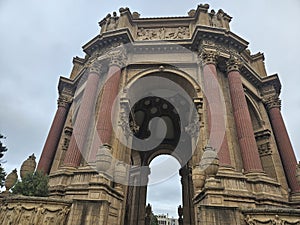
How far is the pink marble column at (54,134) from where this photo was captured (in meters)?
19.8

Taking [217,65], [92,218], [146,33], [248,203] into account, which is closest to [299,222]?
[248,203]

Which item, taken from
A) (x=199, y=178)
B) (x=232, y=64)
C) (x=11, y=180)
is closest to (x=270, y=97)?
(x=232, y=64)

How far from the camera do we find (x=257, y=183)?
1297 cm

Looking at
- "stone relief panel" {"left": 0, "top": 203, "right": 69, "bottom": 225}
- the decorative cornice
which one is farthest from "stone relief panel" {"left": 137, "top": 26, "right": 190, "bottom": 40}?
"stone relief panel" {"left": 0, "top": 203, "right": 69, "bottom": 225}

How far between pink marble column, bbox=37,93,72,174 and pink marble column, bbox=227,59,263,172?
619 inches

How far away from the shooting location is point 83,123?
16281mm

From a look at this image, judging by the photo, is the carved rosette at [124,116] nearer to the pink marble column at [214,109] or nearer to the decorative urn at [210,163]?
the pink marble column at [214,109]

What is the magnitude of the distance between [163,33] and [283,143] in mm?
14163

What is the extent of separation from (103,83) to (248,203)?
13.1 metres

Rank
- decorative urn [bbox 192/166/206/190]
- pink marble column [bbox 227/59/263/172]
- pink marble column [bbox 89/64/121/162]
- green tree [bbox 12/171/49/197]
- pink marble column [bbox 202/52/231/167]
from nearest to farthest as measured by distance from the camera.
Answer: decorative urn [bbox 192/166/206/190], green tree [bbox 12/171/49/197], pink marble column [bbox 202/52/231/167], pink marble column [bbox 227/59/263/172], pink marble column [bbox 89/64/121/162]

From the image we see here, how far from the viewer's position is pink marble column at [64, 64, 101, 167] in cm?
1549

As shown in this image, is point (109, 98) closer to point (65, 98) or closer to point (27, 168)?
point (27, 168)

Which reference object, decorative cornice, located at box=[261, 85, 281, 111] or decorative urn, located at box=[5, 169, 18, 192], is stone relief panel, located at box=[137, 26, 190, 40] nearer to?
decorative cornice, located at box=[261, 85, 281, 111]

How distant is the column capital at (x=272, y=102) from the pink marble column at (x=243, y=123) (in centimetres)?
669
